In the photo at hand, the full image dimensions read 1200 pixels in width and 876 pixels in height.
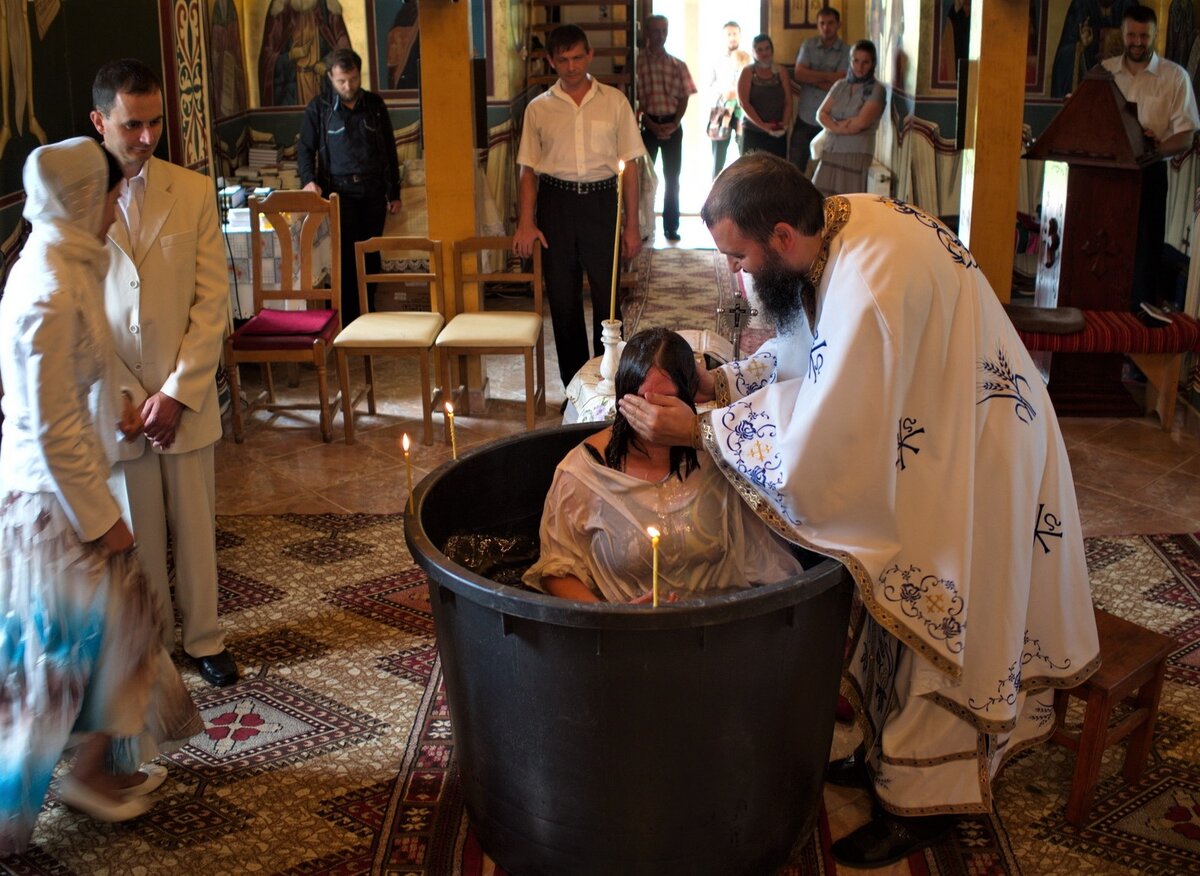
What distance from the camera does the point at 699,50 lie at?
50.2 ft

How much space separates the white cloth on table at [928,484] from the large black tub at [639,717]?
18cm

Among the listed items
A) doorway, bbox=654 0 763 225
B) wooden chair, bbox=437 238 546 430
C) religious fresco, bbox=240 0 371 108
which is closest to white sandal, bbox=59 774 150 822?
wooden chair, bbox=437 238 546 430

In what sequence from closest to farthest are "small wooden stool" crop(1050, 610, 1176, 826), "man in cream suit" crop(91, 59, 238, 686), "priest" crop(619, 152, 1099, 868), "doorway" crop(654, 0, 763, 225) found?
"priest" crop(619, 152, 1099, 868), "small wooden stool" crop(1050, 610, 1176, 826), "man in cream suit" crop(91, 59, 238, 686), "doorway" crop(654, 0, 763, 225)

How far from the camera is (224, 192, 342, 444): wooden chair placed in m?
6.56

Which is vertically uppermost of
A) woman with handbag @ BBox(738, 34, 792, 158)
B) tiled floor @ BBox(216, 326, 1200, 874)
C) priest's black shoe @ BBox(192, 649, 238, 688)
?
woman with handbag @ BBox(738, 34, 792, 158)

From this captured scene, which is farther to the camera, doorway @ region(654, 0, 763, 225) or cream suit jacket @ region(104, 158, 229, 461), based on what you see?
doorway @ region(654, 0, 763, 225)

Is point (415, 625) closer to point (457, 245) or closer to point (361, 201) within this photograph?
point (457, 245)

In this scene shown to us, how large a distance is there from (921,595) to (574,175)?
13.7 feet

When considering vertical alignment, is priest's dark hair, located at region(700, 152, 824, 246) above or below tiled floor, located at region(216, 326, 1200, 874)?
above

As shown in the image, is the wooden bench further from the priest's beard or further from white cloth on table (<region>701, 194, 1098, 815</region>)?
the priest's beard

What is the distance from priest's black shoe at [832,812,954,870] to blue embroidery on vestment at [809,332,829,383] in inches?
47.8

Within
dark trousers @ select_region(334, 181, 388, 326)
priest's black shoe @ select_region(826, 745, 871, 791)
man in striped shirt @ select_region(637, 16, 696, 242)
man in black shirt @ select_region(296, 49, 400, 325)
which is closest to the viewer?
priest's black shoe @ select_region(826, 745, 871, 791)

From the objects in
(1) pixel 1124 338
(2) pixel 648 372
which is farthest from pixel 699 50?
(2) pixel 648 372

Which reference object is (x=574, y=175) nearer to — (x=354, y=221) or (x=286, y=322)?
(x=286, y=322)
